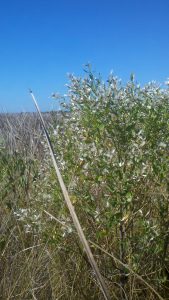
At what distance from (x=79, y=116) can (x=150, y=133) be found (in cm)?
47

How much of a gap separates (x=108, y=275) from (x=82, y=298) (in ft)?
0.69

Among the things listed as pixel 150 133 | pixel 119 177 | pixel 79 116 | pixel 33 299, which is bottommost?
pixel 33 299

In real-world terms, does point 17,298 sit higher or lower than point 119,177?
lower

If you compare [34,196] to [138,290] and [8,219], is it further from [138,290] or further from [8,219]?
[138,290]

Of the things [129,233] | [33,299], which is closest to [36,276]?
[33,299]

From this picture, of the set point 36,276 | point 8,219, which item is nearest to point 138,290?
point 36,276

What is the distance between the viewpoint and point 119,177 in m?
2.26

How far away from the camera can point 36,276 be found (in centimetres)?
238

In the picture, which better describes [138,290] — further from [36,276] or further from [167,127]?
[167,127]

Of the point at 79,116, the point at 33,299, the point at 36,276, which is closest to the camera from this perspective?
the point at 33,299

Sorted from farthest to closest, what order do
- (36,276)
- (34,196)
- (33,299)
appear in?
(34,196), (36,276), (33,299)

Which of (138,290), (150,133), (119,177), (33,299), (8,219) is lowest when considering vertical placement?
(138,290)

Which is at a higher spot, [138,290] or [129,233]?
[129,233]

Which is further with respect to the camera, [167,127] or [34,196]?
[34,196]
